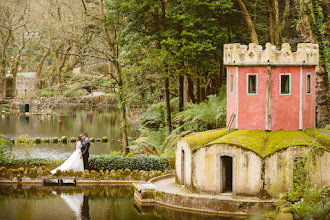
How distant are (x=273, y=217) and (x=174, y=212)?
331 cm

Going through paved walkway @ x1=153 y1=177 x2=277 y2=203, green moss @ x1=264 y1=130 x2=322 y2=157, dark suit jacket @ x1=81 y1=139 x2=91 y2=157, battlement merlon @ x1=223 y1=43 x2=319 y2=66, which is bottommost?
paved walkway @ x1=153 y1=177 x2=277 y2=203

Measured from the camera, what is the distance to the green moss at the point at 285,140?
16062 mm

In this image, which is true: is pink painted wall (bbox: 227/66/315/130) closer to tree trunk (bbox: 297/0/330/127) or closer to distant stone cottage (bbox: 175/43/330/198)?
distant stone cottage (bbox: 175/43/330/198)

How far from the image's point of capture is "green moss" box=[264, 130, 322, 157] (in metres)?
16.1

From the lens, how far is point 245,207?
15.9 meters

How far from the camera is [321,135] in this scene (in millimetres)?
17156

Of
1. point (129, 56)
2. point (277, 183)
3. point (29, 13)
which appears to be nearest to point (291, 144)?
point (277, 183)

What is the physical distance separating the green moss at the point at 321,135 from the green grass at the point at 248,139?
1594 millimetres

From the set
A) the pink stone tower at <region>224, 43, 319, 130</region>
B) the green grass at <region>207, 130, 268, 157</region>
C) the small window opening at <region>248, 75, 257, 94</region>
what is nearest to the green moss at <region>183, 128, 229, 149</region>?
the green grass at <region>207, 130, 268, 157</region>

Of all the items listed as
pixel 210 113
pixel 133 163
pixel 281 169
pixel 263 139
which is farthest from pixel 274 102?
pixel 133 163

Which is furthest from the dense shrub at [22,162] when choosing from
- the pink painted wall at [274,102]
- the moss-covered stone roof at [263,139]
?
the pink painted wall at [274,102]

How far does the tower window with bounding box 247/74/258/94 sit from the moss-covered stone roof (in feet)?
4.61

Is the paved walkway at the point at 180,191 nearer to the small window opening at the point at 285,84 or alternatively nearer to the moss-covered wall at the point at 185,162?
the moss-covered wall at the point at 185,162

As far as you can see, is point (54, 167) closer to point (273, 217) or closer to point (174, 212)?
point (174, 212)
